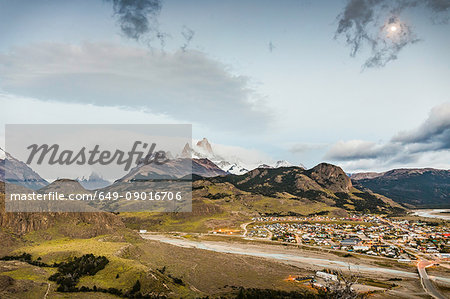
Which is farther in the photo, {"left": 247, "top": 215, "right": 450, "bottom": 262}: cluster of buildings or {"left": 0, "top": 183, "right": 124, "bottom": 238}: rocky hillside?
{"left": 247, "top": 215, "right": 450, "bottom": 262}: cluster of buildings

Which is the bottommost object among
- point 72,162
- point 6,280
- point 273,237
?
point 273,237

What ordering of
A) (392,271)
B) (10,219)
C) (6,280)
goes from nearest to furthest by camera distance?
1. (6,280)
2. (392,271)
3. (10,219)

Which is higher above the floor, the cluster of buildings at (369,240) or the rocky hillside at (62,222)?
the rocky hillside at (62,222)

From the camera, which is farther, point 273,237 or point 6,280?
point 273,237

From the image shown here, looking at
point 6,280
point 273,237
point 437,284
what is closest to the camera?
point 6,280

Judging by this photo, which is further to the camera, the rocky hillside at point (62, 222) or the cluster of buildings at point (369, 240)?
the cluster of buildings at point (369, 240)

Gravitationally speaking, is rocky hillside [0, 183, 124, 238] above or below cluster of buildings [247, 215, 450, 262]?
above

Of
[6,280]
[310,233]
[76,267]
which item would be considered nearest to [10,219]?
[76,267]

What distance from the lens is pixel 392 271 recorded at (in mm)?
95750

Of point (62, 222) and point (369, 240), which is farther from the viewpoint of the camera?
point (369, 240)

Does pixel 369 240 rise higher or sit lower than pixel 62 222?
lower

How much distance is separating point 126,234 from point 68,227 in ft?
82.5

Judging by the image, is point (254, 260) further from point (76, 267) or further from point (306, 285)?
point (76, 267)

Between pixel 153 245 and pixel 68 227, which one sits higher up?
pixel 68 227
